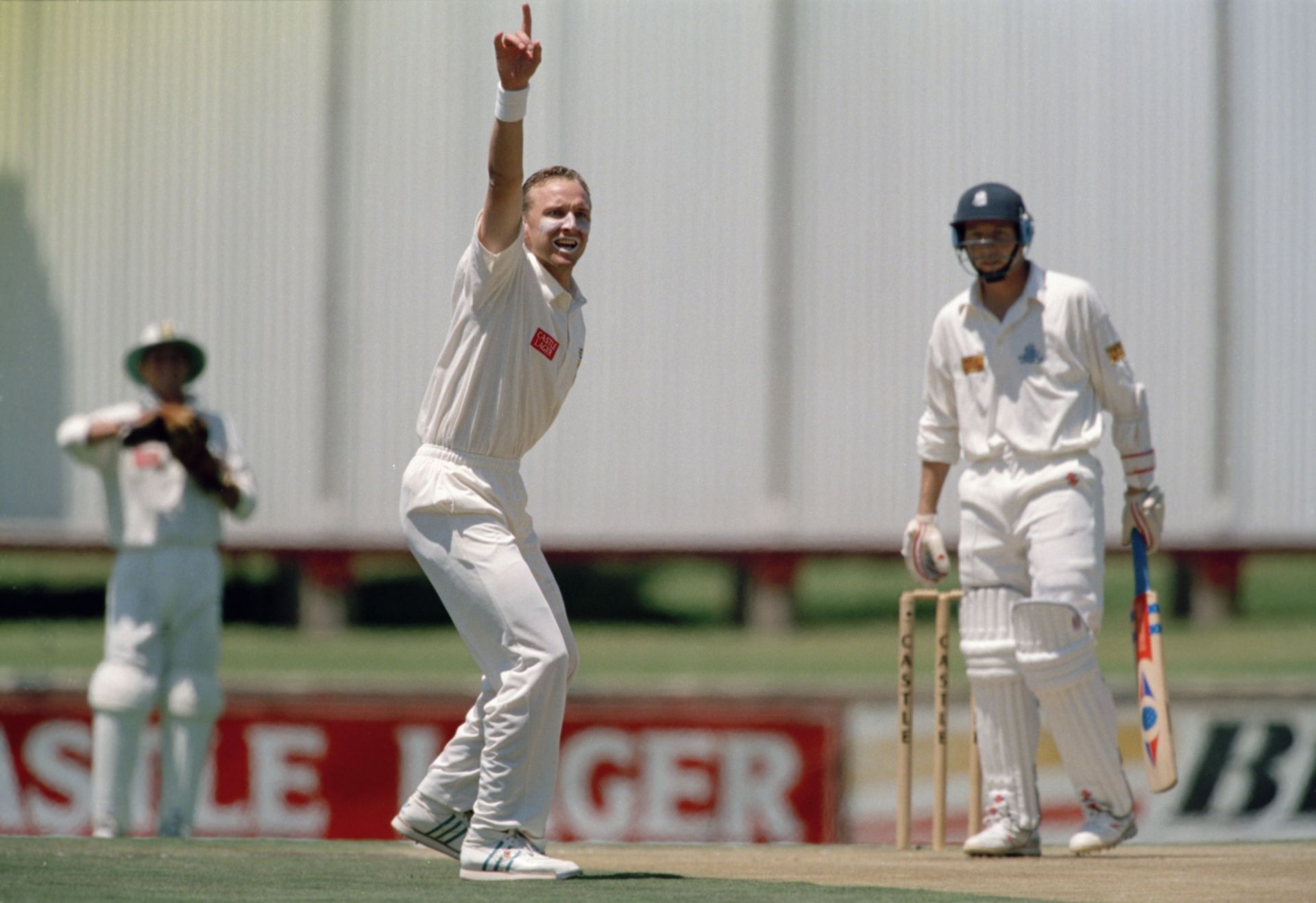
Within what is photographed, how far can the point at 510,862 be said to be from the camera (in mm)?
3385

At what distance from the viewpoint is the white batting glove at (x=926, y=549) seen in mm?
4547

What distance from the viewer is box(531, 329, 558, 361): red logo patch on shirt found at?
353cm

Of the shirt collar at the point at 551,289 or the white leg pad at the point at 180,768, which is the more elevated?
the shirt collar at the point at 551,289

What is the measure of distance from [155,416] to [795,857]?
3.03 meters

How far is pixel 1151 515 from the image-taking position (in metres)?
4.44

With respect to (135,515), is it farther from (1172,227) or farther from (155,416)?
(1172,227)

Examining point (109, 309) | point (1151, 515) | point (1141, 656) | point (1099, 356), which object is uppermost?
point (109, 309)

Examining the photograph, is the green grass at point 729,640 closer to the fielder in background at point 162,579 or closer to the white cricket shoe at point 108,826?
the fielder in background at point 162,579

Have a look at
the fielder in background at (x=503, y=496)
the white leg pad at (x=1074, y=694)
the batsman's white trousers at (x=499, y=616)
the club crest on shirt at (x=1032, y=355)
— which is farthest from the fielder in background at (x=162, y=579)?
the white leg pad at (x=1074, y=694)

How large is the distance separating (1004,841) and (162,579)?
10.7 feet

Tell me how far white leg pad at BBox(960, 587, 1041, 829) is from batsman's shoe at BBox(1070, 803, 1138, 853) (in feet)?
0.35

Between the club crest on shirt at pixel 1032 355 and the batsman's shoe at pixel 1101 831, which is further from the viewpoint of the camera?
the club crest on shirt at pixel 1032 355

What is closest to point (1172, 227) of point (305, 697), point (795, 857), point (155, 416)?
point (305, 697)

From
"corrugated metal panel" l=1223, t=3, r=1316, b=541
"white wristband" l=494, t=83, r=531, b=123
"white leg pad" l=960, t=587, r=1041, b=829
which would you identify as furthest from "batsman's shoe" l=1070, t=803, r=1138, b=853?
"corrugated metal panel" l=1223, t=3, r=1316, b=541
